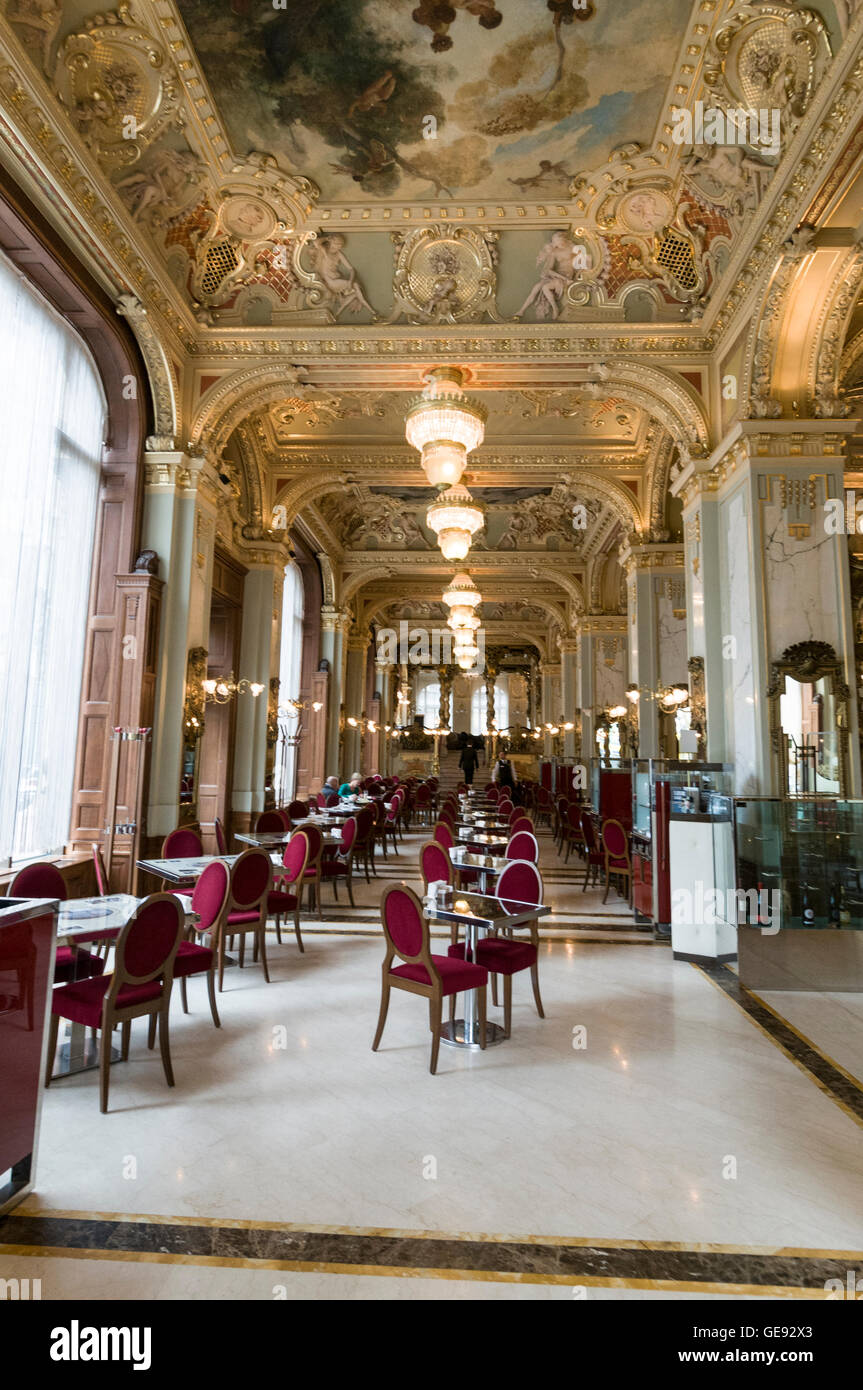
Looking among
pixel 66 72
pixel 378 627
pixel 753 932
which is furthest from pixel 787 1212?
pixel 378 627

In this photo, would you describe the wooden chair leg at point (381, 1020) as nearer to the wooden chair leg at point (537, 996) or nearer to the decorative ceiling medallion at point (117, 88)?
the wooden chair leg at point (537, 996)

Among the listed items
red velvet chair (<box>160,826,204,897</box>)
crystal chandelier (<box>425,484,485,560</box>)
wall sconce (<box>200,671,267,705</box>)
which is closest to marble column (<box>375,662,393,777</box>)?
wall sconce (<box>200,671,267,705</box>)

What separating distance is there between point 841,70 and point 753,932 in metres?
6.01

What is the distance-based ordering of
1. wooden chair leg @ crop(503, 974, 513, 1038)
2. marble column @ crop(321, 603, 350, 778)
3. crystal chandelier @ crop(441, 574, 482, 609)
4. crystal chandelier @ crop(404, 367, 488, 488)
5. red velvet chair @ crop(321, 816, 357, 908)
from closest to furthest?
1. wooden chair leg @ crop(503, 974, 513, 1038)
2. crystal chandelier @ crop(404, 367, 488, 488)
3. red velvet chair @ crop(321, 816, 357, 908)
4. crystal chandelier @ crop(441, 574, 482, 609)
5. marble column @ crop(321, 603, 350, 778)

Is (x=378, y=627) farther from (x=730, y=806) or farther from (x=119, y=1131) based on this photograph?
(x=119, y=1131)

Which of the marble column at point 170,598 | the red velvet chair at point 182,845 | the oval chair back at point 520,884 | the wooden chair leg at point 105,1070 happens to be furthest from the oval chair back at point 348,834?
the wooden chair leg at point 105,1070

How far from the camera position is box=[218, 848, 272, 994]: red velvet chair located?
519cm

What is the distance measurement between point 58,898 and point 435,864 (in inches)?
113

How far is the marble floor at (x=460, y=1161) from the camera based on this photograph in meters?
2.31

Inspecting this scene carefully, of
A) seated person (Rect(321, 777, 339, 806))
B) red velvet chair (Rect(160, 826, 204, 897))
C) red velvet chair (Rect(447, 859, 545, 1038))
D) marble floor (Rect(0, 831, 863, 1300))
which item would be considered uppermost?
seated person (Rect(321, 777, 339, 806))

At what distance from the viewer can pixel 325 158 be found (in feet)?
22.2

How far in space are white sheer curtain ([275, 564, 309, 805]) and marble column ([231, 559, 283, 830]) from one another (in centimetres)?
278

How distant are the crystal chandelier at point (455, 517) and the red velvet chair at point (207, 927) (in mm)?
4912

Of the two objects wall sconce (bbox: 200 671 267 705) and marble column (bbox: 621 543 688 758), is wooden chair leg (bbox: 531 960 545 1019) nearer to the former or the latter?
wall sconce (bbox: 200 671 267 705)
